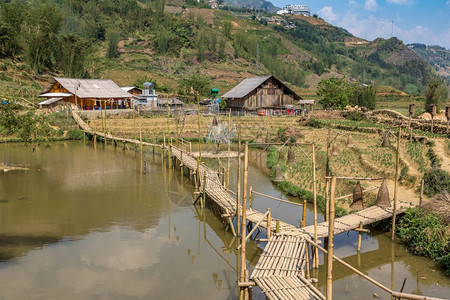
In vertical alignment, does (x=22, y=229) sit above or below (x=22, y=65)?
below

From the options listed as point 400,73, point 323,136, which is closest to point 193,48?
point 323,136

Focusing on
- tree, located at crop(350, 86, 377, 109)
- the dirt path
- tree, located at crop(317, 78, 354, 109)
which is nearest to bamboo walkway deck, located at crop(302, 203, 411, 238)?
the dirt path

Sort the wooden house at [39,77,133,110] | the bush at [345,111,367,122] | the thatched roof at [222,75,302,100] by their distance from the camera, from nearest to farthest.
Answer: the bush at [345,111,367,122], the wooden house at [39,77,133,110], the thatched roof at [222,75,302,100]

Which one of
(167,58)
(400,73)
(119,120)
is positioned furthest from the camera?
(400,73)

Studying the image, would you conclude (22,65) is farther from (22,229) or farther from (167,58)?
(22,229)

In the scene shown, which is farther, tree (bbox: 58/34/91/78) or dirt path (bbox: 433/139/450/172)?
tree (bbox: 58/34/91/78)

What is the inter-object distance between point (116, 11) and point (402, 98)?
75.4 m

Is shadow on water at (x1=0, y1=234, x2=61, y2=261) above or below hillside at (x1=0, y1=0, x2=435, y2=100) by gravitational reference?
below

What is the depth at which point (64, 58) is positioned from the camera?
59281 mm

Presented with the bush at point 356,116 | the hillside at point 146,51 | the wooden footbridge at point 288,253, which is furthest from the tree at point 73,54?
the wooden footbridge at point 288,253

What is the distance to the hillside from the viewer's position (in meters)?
59.1

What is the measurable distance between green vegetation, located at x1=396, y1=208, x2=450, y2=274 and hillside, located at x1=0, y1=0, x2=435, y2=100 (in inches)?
1583

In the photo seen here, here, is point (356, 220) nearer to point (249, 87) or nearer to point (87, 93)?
point (249, 87)

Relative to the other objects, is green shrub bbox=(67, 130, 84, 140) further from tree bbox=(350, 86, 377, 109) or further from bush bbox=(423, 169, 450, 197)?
tree bbox=(350, 86, 377, 109)
